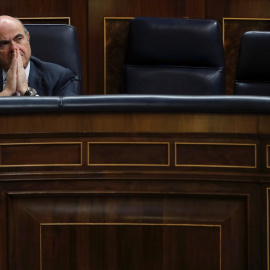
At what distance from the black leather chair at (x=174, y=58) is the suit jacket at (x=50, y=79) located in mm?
161

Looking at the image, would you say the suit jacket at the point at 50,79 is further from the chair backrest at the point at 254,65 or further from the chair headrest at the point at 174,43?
the chair backrest at the point at 254,65

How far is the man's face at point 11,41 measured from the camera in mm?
1262

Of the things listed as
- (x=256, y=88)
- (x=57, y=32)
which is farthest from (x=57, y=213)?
(x=256, y=88)

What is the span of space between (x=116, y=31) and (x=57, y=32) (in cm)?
26

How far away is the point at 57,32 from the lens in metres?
1.30

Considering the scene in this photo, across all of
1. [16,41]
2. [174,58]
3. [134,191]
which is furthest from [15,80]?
[134,191]

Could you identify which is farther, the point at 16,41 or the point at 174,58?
the point at 174,58

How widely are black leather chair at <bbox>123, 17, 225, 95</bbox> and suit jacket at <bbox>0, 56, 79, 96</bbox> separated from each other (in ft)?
0.53

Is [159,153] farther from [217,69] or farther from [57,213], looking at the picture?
[217,69]

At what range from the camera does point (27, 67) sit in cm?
128

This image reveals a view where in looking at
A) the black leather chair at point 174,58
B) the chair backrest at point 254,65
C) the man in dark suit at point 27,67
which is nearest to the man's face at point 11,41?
the man in dark suit at point 27,67

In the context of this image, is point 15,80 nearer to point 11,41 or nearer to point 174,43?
point 11,41

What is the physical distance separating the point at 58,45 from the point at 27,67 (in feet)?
0.26

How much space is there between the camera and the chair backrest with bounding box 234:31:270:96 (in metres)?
1.36
